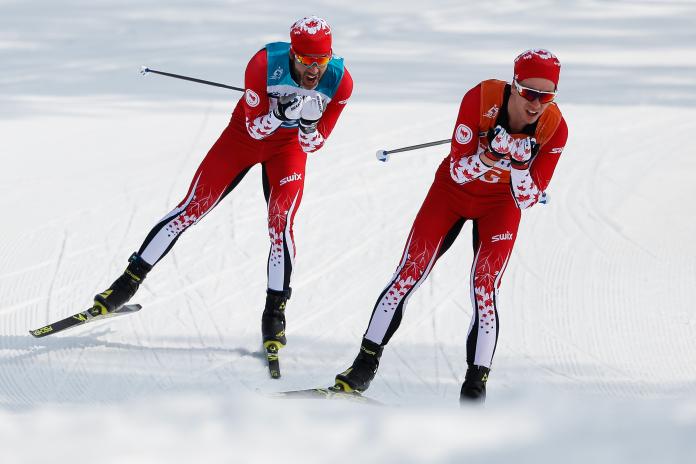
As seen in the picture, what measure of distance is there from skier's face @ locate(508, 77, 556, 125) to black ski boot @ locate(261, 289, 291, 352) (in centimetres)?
188

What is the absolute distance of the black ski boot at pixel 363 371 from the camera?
524 centimetres

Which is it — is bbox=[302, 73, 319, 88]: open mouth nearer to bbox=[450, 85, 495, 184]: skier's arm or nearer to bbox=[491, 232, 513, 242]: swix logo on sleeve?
bbox=[450, 85, 495, 184]: skier's arm

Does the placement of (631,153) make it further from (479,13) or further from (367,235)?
(479,13)

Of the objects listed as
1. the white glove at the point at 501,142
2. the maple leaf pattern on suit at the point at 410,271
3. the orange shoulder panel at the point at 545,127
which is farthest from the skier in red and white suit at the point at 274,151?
the orange shoulder panel at the point at 545,127

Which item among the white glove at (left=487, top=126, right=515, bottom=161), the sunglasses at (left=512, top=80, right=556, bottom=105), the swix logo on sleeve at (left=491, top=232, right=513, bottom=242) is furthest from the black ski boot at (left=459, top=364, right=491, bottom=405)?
the sunglasses at (left=512, top=80, right=556, bottom=105)

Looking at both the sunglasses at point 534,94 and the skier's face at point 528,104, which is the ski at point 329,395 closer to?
the skier's face at point 528,104

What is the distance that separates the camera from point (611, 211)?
8398mm

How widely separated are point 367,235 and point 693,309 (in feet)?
7.91

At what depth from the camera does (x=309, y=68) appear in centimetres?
552

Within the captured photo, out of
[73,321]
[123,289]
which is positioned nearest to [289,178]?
[123,289]

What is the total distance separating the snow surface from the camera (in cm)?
240

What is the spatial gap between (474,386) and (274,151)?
1863 millimetres

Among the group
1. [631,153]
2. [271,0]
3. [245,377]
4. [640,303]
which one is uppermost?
[271,0]

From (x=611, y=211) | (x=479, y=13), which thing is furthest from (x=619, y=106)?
(x=479, y=13)
